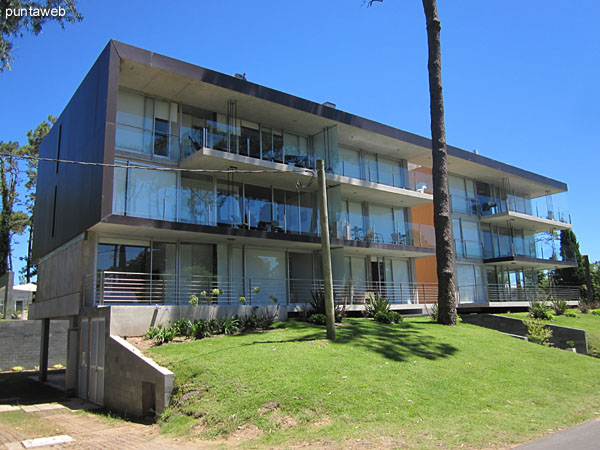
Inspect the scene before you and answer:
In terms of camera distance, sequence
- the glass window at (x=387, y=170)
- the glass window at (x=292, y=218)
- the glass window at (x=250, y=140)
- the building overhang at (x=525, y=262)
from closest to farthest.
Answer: the glass window at (x=250, y=140) < the glass window at (x=292, y=218) < the glass window at (x=387, y=170) < the building overhang at (x=525, y=262)

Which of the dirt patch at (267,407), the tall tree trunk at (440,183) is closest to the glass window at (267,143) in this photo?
the tall tree trunk at (440,183)

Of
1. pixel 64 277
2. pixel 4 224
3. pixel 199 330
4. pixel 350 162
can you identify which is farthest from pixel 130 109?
pixel 4 224

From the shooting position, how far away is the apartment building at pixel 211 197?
17141mm

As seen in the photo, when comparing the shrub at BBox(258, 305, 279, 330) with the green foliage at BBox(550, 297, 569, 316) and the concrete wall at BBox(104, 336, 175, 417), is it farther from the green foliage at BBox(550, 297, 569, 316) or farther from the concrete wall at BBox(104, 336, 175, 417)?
the green foliage at BBox(550, 297, 569, 316)

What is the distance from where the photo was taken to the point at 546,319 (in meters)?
23.1

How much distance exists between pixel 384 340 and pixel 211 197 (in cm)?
903

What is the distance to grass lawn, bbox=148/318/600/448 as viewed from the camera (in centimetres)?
834

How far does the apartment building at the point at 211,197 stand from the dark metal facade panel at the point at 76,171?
0.30 feet

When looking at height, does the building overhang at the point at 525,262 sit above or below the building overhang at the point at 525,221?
below

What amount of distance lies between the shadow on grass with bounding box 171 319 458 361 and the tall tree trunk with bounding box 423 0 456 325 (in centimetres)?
204

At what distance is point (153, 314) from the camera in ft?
50.1

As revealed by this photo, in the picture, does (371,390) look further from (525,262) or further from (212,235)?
(525,262)

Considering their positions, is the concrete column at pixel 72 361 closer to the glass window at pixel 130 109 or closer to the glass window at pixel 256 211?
the glass window at pixel 256 211

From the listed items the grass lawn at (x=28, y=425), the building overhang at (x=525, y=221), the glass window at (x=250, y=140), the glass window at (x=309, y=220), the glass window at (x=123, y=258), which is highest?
the glass window at (x=250, y=140)
